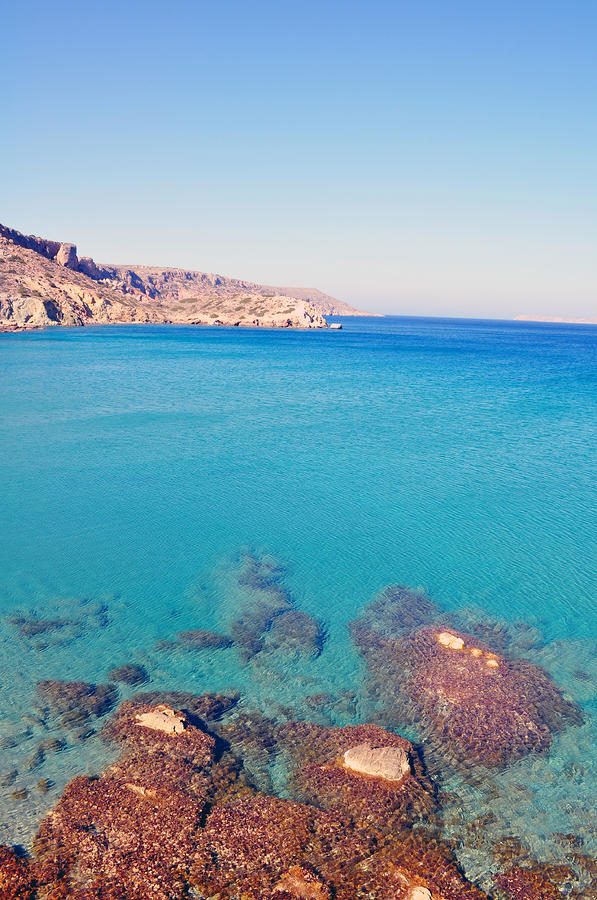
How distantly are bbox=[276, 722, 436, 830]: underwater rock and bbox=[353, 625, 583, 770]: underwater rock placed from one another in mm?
1128

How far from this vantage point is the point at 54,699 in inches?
514

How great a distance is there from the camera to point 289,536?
22.5 metres

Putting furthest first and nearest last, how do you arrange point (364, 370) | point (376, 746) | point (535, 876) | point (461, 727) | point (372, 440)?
point (364, 370)
point (372, 440)
point (461, 727)
point (376, 746)
point (535, 876)

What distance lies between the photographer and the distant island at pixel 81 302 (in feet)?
370

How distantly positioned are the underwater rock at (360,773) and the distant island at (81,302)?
11232 centimetres

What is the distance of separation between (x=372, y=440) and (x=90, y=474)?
17.6m

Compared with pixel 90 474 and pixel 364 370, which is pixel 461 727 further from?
pixel 364 370

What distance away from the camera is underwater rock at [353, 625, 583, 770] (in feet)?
39.6

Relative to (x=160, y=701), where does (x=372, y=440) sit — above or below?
above

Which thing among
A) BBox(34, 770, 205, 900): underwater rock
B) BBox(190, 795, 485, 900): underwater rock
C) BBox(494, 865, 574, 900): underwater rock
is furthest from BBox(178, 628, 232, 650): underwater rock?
BBox(494, 865, 574, 900): underwater rock

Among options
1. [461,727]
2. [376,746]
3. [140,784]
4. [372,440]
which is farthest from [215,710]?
[372,440]

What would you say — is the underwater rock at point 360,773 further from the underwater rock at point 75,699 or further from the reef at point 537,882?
the underwater rock at point 75,699

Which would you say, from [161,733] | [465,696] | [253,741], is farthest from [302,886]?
[465,696]

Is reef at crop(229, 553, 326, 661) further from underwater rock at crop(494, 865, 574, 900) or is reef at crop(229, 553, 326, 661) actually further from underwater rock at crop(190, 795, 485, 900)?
underwater rock at crop(494, 865, 574, 900)
